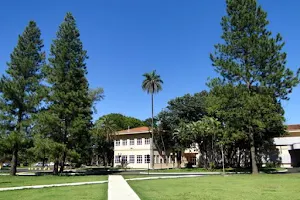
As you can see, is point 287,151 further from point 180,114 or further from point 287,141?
point 180,114

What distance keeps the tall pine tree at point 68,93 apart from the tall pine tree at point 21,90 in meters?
1.88

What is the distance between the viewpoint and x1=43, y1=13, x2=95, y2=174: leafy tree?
107ft

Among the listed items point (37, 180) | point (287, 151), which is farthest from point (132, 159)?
point (37, 180)

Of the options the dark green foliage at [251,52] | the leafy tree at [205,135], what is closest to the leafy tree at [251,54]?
the dark green foliage at [251,52]

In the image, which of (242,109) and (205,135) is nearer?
(242,109)

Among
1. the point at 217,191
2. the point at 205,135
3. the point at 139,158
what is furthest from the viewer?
the point at 139,158

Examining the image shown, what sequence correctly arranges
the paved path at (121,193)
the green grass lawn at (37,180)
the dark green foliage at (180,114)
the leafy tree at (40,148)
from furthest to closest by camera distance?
1. the dark green foliage at (180,114)
2. the leafy tree at (40,148)
3. the green grass lawn at (37,180)
4. the paved path at (121,193)

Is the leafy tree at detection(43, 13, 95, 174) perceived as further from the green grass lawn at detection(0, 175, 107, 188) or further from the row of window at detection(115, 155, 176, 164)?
the row of window at detection(115, 155, 176, 164)

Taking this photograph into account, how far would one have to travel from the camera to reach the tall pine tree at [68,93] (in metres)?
32.7

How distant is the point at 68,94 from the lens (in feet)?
107

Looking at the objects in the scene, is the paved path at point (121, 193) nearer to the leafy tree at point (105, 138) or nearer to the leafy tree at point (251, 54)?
the leafy tree at point (251, 54)

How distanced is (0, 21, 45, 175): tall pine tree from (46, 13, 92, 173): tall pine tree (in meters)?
1.88

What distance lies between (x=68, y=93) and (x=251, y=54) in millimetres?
19120

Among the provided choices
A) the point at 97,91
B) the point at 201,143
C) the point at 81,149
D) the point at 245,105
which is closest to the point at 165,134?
the point at 201,143
